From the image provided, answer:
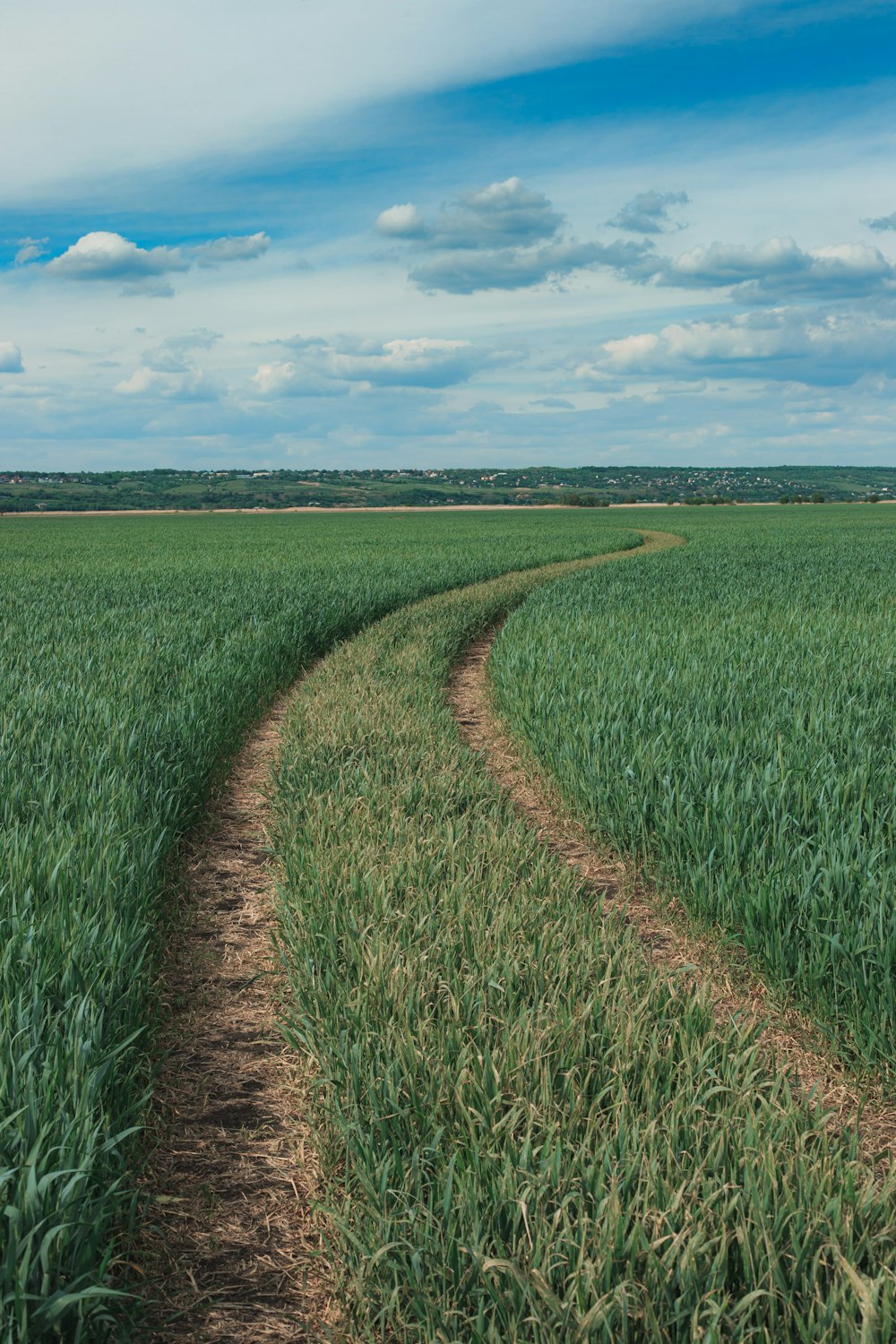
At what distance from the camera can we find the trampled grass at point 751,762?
14.3ft

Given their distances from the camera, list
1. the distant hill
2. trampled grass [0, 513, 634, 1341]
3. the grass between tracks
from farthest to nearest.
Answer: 1. the distant hill
2. trampled grass [0, 513, 634, 1341]
3. the grass between tracks

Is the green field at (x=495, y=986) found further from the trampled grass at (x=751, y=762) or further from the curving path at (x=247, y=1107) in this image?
the curving path at (x=247, y=1107)

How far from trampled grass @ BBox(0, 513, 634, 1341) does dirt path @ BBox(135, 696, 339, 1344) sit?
0.20 m

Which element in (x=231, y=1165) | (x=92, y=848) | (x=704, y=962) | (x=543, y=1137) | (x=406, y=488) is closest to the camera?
(x=543, y=1137)

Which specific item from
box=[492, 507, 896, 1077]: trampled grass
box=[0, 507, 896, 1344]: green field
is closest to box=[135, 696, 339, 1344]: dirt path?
box=[0, 507, 896, 1344]: green field

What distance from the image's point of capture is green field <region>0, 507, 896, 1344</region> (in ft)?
7.81

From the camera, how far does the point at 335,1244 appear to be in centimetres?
301

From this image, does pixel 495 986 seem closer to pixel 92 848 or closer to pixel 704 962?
pixel 704 962

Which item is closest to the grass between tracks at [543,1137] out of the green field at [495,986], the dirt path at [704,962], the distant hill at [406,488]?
the green field at [495,986]

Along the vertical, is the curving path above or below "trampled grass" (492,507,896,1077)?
below

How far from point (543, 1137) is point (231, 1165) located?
1.36 metres

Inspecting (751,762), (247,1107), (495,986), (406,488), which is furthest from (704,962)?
(406,488)

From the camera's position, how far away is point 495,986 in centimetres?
357

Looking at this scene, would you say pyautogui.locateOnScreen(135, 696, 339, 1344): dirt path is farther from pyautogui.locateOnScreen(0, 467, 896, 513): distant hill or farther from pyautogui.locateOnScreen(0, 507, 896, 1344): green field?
pyautogui.locateOnScreen(0, 467, 896, 513): distant hill
